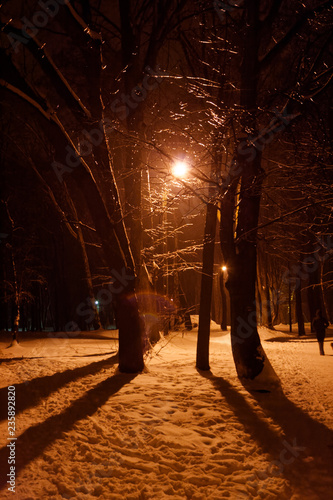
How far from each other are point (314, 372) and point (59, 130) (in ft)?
27.8

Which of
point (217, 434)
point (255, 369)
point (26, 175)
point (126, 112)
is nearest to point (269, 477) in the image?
point (217, 434)

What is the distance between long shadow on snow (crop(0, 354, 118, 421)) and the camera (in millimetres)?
6469

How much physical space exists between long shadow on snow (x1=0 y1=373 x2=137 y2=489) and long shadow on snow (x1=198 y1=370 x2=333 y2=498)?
2348 millimetres

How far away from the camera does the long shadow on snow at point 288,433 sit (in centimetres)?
461

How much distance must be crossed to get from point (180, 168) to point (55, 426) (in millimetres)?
5205

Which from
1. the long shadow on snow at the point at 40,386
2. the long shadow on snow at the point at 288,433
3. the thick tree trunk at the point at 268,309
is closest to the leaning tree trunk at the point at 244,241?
the long shadow on snow at the point at 288,433

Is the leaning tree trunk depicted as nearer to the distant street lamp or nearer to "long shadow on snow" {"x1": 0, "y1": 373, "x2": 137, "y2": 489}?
the distant street lamp

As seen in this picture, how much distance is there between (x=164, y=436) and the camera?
18.0ft

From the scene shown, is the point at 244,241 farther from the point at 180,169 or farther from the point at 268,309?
the point at 268,309

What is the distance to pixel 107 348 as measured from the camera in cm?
1506

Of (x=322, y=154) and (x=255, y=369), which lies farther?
(x=255, y=369)

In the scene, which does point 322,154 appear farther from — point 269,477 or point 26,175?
point 26,175

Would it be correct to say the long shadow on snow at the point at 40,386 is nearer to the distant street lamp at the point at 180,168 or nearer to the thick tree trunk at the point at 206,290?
the thick tree trunk at the point at 206,290

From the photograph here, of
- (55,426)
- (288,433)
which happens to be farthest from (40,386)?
(288,433)
